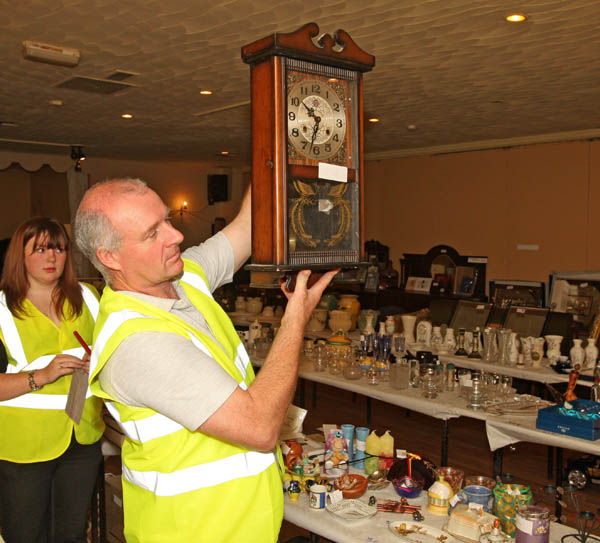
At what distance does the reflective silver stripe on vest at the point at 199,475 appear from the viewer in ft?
4.31

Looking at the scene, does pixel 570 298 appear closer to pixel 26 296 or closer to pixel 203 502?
pixel 26 296

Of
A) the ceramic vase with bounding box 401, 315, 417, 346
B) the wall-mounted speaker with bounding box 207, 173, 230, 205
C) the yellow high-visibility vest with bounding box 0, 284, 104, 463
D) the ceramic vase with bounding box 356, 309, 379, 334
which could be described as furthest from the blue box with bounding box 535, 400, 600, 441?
the wall-mounted speaker with bounding box 207, 173, 230, 205

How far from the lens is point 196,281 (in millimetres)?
1570

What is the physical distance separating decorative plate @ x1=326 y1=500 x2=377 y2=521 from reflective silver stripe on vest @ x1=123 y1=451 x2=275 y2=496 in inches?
37.1

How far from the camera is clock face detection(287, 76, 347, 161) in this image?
1302 mm

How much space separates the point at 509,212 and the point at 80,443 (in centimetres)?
728

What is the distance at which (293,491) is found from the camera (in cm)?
240

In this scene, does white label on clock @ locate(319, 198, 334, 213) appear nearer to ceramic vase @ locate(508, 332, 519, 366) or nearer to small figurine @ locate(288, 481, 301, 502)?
small figurine @ locate(288, 481, 301, 502)

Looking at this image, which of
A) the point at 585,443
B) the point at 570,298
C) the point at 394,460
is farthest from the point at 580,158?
the point at 394,460

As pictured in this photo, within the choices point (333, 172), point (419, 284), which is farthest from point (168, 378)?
point (419, 284)

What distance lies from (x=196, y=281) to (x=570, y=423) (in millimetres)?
2365

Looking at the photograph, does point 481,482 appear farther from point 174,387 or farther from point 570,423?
point 174,387

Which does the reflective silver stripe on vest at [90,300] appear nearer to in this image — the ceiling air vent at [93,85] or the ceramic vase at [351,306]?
the ceiling air vent at [93,85]

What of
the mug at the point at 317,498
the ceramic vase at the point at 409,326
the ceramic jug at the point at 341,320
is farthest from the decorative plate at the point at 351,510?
the ceramic jug at the point at 341,320
